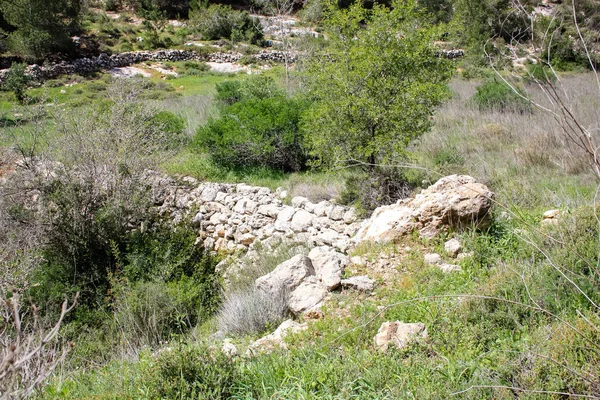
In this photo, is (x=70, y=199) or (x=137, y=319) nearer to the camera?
(x=137, y=319)

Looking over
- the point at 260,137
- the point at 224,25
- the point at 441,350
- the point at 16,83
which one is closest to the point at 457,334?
the point at 441,350

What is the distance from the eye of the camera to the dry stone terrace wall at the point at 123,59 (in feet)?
76.5

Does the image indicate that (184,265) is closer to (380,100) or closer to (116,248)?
(116,248)

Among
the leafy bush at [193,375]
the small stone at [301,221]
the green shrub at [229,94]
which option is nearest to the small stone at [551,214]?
the small stone at [301,221]

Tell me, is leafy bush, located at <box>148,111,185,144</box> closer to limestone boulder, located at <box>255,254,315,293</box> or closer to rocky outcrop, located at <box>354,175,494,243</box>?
limestone boulder, located at <box>255,254,315,293</box>

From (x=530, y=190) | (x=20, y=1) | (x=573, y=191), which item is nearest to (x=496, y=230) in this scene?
(x=530, y=190)

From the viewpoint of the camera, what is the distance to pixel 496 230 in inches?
171

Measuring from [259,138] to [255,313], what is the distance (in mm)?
4807

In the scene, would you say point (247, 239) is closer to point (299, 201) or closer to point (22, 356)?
point (299, 201)

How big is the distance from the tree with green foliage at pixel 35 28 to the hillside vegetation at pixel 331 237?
1832 centimetres

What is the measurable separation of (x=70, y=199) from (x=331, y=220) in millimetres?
3686

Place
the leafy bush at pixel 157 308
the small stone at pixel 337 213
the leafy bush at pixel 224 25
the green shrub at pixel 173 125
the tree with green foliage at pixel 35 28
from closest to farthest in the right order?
the leafy bush at pixel 157 308 < the small stone at pixel 337 213 < the green shrub at pixel 173 125 < the tree with green foliage at pixel 35 28 < the leafy bush at pixel 224 25

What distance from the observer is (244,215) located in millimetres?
6941

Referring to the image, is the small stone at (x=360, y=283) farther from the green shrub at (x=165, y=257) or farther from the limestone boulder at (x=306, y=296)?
the green shrub at (x=165, y=257)
